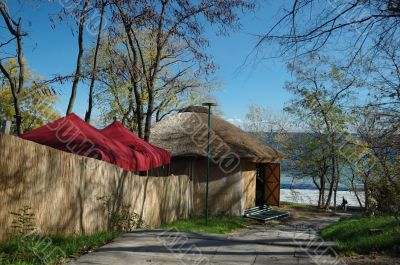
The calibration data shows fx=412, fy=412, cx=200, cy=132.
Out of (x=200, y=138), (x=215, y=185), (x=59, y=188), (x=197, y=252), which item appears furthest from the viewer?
(x=200, y=138)

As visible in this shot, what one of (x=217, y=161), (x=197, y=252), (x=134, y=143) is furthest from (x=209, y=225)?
(x=197, y=252)

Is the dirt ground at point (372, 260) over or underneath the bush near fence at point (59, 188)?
underneath

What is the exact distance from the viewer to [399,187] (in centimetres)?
905

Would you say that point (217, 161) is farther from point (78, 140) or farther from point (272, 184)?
point (78, 140)

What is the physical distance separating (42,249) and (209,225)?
10.2 metres

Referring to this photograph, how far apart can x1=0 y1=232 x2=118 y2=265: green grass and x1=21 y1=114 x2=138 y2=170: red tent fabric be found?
3.99m

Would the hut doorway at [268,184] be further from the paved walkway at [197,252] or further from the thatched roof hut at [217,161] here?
the paved walkway at [197,252]

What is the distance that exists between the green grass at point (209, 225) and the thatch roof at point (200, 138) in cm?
307

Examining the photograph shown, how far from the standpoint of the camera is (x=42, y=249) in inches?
202

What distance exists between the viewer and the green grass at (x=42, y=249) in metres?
4.68

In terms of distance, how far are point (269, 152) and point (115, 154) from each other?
506 inches

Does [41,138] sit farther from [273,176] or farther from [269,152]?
[273,176]

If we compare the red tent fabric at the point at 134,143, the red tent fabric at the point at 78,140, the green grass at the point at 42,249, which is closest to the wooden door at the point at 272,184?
the red tent fabric at the point at 134,143

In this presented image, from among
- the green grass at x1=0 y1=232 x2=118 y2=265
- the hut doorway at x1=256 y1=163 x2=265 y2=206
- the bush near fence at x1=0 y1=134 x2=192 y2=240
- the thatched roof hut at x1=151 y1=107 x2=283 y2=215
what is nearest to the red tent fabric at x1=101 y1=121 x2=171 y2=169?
the bush near fence at x1=0 y1=134 x2=192 y2=240
